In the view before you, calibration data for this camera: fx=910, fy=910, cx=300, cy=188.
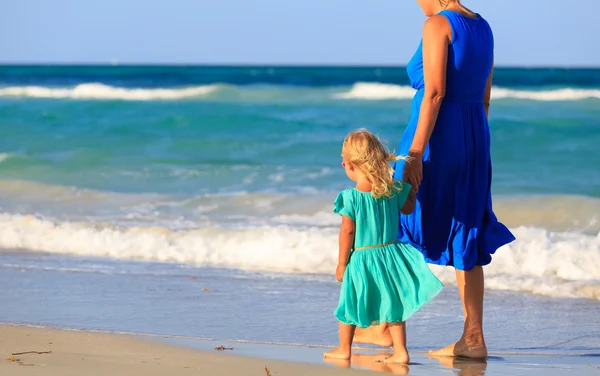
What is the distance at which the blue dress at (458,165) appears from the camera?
3.26m

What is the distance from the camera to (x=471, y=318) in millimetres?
3461

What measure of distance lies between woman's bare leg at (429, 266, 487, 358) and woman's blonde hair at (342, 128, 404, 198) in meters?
0.51

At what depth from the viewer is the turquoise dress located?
10.6 feet

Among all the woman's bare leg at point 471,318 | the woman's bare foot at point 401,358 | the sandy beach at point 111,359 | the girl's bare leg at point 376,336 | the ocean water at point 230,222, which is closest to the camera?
the sandy beach at point 111,359

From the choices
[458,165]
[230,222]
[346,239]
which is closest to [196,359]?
[346,239]

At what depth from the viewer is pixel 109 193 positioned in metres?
9.58

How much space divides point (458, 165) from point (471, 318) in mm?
600

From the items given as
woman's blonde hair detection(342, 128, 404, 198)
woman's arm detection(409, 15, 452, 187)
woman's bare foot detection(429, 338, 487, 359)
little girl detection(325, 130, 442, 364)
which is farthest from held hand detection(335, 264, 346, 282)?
woman's bare foot detection(429, 338, 487, 359)

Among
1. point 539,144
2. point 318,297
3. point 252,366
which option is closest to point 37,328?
point 252,366

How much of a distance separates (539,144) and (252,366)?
11.6 meters

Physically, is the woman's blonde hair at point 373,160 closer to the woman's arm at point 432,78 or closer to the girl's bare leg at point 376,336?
the woman's arm at point 432,78

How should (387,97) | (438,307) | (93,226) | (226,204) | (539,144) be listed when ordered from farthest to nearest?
(387,97)
(539,144)
(226,204)
(93,226)
(438,307)

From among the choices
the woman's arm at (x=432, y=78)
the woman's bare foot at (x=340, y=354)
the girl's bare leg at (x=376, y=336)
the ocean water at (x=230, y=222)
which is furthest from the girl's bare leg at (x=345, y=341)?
the woman's arm at (x=432, y=78)

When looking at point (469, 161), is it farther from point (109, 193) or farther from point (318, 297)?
point (109, 193)
